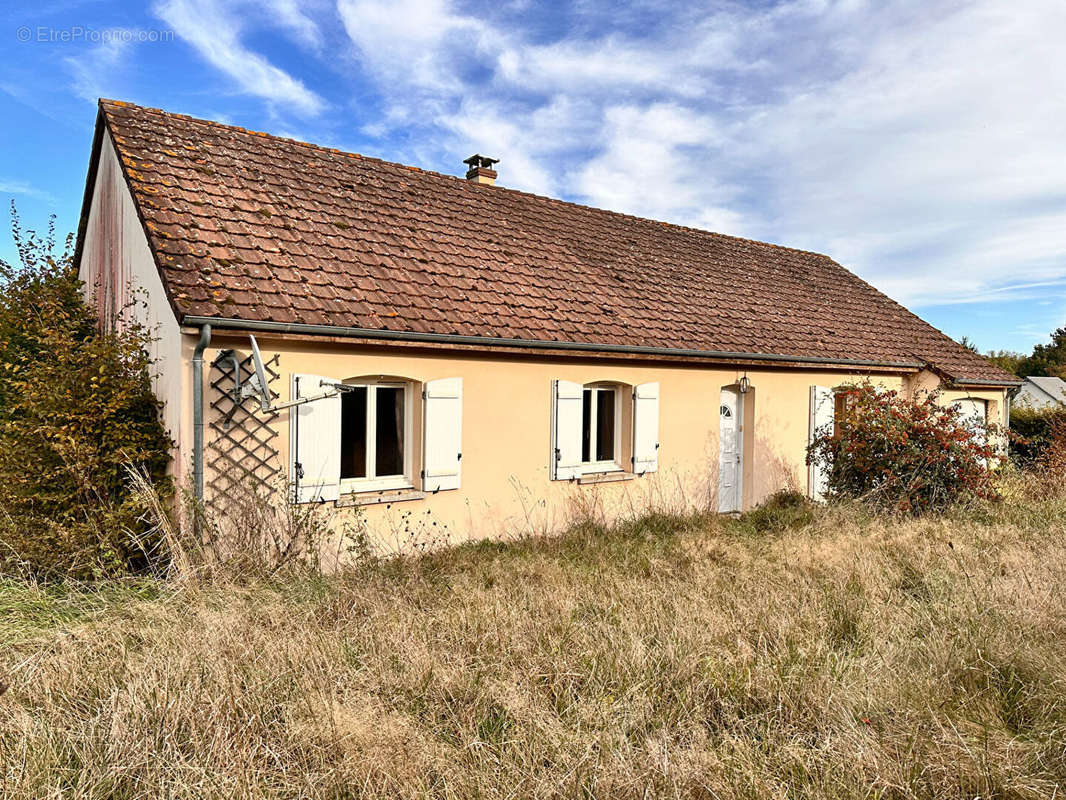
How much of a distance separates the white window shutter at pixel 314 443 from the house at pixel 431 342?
22 mm

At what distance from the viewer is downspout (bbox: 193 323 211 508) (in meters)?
6.14

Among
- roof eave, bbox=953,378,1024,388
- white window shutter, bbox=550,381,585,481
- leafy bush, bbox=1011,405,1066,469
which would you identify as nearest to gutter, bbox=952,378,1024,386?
roof eave, bbox=953,378,1024,388

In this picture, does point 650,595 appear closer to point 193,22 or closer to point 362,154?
point 193,22

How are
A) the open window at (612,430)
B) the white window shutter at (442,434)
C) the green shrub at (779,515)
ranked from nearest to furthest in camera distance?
the white window shutter at (442,434) → the open window at (612,430) → the green shrub at (779,515)

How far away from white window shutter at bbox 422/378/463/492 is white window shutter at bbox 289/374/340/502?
0.98m

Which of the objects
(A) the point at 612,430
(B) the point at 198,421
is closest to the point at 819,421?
(A) the point at 612,430

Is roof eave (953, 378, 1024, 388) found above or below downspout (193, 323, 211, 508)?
above

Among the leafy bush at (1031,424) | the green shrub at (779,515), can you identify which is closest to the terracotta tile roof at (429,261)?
the green shrub at (779,515)

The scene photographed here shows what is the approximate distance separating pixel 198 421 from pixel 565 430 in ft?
14.2

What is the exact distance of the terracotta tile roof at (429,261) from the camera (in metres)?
7.09

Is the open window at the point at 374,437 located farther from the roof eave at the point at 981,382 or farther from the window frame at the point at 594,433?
the roof eave at the point at 981,382

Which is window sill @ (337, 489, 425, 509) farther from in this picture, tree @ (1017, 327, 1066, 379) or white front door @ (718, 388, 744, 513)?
tree @ (1017, 327, 1066, 379)

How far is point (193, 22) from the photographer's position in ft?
23.1

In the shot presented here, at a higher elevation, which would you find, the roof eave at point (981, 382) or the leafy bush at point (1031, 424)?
the roof eave at point (981, 382)
